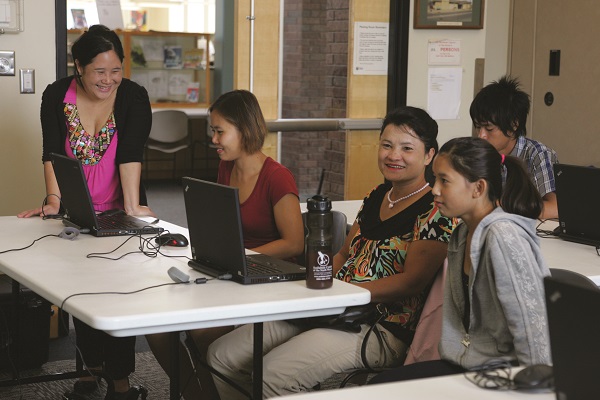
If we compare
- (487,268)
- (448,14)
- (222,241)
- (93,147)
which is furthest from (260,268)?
(448,14)

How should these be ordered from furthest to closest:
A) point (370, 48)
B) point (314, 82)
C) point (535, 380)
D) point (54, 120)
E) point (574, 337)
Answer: point (370, 48), point (314, 82), point (54, 120), point (535, 380), point (574, 337)

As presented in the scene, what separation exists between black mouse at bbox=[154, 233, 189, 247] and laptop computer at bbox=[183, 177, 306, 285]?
0.29 metres

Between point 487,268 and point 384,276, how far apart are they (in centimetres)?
61

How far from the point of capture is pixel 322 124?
17.9 feet

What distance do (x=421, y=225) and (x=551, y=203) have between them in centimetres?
121

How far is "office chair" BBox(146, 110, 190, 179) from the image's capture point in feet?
29.9

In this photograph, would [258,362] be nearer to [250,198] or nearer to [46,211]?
[250,198]

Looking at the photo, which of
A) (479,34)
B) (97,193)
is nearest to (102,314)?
(97,193)

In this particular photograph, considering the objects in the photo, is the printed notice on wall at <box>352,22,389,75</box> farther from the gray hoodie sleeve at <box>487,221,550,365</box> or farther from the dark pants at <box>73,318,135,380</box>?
the gray hoodie sleeve at <box>487,221,550,365</box>

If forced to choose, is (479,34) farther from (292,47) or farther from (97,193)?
(97,193)

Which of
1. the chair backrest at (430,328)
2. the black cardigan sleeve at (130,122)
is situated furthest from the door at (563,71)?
the chair backrest at (430,328)

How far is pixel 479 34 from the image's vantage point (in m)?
5.71

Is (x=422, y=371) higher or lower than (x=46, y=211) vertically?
lower

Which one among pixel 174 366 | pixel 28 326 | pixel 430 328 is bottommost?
pixel 28 326
